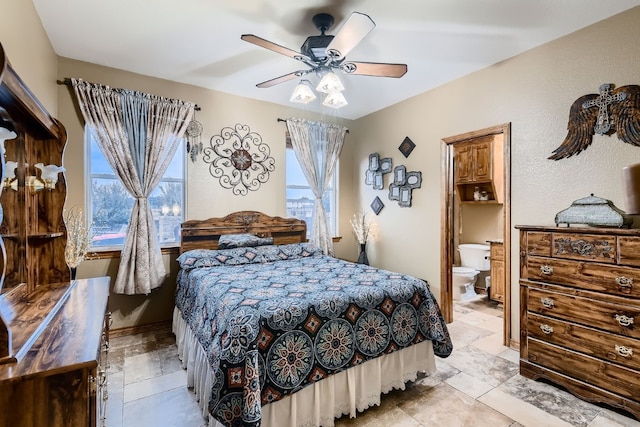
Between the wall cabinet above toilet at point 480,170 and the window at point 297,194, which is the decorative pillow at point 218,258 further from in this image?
the wall cabinet above toilet at point 480,170

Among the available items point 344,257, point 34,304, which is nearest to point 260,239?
point 344,257

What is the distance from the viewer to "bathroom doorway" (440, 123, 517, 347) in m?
3.02

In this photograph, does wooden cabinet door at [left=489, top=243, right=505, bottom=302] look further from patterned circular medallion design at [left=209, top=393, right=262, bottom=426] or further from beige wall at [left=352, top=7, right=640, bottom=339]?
patterned circular medallion design at [left=209, top=393, right=262, bottom=426]

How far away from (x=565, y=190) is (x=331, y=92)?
2.14 meters

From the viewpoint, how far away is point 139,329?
3.32m

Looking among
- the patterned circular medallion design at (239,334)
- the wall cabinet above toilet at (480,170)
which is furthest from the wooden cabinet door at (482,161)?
the patterned circular medallion design at (239,334)

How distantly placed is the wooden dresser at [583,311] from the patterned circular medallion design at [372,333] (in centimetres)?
124

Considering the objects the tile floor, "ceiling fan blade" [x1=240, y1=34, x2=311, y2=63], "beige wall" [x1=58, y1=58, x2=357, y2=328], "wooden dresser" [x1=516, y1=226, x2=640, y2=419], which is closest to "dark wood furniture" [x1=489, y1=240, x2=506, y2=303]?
the tile floor

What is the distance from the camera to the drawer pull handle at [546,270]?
7.64 ft

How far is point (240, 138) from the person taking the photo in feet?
12.9

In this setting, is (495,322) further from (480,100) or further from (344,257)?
(480,100)

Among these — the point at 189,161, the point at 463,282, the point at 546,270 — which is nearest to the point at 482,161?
the point at 463,282

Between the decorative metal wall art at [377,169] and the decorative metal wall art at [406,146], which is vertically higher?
the decorative metal wall art at [406,146]

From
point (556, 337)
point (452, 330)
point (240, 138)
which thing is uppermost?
point (240, 138)
